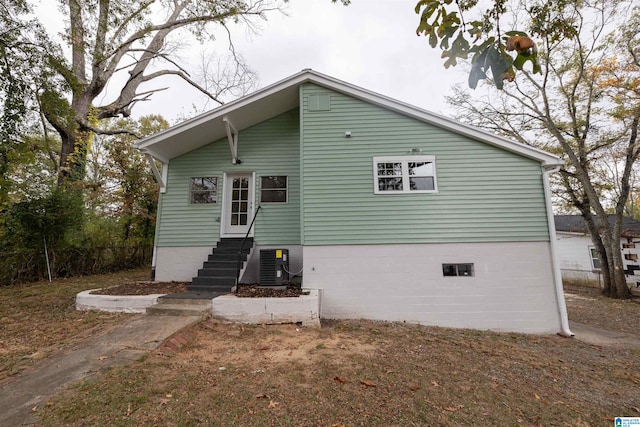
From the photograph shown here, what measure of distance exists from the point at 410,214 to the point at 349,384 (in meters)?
3.88

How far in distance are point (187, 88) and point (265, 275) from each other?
14318 millimetres

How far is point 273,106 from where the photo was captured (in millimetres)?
7137

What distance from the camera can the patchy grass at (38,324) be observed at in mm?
3426

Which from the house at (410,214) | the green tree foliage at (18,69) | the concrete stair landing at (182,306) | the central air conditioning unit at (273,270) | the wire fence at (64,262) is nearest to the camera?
the concrete stair landing at (182,306)

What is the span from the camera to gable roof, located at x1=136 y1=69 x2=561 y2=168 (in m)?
5.97

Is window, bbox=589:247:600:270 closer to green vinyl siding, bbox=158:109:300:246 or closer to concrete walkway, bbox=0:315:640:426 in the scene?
concrete walkway, bbox=0:315:640:426

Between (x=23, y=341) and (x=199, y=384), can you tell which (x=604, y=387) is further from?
(x=23, y=341)

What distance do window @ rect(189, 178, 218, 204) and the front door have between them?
12.2 inches

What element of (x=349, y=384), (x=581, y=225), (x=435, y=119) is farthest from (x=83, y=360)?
(x=581, y=225)

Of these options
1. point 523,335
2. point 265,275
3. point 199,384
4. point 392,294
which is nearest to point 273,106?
point 265,275

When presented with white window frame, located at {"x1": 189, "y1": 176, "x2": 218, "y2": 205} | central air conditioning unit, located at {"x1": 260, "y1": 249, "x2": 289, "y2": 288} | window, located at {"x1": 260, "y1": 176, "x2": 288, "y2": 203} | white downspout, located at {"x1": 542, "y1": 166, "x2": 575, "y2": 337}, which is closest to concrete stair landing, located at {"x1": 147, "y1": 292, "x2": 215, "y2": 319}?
central air conditioning unit, located at {"x1": 260, "y1": 249, "x2": 289, "y2": 288}

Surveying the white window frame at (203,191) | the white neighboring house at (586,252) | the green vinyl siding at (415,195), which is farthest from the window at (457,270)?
the white neighboring house at (586,252)

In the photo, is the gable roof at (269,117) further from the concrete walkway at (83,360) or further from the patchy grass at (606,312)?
the patchy grass at (606,312)

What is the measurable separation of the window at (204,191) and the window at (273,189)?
1.32 m
